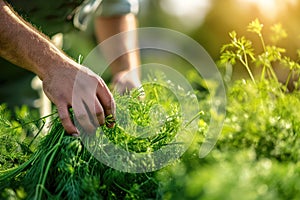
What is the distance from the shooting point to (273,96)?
5.61ft

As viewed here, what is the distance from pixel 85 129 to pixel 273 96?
61 cm

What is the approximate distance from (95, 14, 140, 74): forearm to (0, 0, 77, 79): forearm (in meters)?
1.45

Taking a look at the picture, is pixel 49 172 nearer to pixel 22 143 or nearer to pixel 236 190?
pixel 22 143

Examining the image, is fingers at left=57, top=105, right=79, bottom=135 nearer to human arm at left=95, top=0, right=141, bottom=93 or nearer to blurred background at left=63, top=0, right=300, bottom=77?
human arm at left=95, top=0, right=141, bottom=93

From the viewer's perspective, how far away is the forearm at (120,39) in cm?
314

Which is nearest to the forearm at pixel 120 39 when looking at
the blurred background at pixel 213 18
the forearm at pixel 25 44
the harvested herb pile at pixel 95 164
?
the blurred background at pixel 213 18

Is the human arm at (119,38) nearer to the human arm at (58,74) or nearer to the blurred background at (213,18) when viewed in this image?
the blurred background at (213,18)

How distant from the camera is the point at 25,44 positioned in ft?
5.36

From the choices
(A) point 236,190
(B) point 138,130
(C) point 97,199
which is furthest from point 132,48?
(A) point 236,190

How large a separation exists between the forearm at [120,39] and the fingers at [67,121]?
5.41 feet

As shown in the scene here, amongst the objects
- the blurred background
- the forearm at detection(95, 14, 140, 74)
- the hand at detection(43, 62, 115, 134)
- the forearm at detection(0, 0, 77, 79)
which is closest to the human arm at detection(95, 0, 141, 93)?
the forearm at detection(95, 14, 140, 74)

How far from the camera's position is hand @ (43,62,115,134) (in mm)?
1430

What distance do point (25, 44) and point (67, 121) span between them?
1.07 feet

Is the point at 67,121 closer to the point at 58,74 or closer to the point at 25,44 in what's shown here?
the point at 58,74
